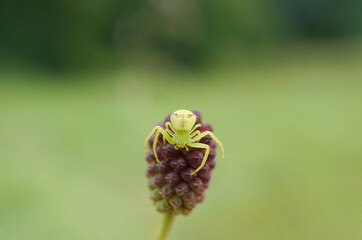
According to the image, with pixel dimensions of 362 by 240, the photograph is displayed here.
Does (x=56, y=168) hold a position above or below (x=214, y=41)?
below

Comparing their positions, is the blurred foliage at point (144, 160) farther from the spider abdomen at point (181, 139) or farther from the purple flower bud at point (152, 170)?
the spider abdomen at point (181, 139)

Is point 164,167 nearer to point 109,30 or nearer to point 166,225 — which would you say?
point 166,225

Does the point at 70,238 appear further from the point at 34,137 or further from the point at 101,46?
the point at 101,46

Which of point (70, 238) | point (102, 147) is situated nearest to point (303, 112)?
point (102, 147)

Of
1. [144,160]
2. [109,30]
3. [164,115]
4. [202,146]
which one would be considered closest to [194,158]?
[202,146]

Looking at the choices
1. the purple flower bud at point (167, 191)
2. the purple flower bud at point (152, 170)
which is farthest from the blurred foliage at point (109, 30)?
the purple flower bud at point (167, 191)
